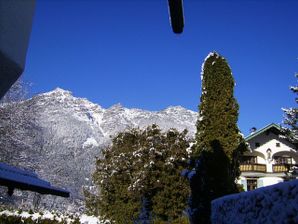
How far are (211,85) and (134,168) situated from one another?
35.9 ft

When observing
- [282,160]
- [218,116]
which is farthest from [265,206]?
[282,160]

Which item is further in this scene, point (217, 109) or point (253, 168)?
point (253, 168)

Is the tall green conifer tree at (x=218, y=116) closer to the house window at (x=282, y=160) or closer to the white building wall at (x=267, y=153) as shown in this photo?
the white building wall at (x=267, y=153)

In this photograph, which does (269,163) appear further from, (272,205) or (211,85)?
(272,205)

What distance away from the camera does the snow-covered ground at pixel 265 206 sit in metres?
3.94

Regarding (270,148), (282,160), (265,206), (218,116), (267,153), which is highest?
(270,148)

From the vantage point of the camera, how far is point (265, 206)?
4.68m

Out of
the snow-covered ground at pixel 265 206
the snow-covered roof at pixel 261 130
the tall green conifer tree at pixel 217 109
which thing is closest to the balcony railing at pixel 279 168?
the snow-covered roof at pixel 261 130

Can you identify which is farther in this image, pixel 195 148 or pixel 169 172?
pixel 169 172

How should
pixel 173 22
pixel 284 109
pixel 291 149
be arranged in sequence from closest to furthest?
pixel 173 22
pixel 284 109
pixel 291 149

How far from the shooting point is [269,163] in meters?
37.2

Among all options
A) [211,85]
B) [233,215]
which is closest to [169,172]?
[211,85]

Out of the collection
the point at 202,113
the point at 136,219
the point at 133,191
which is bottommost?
the point at 136,219

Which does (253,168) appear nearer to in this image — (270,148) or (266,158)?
(266,158)
